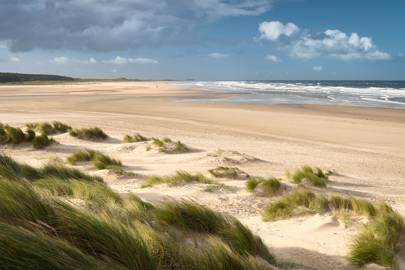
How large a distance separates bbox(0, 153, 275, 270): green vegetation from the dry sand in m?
0.84

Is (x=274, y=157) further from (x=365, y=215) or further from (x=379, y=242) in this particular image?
(x=379, y=242)

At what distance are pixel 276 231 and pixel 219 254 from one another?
2089 millimetres

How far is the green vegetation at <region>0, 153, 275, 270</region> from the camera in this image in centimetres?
240

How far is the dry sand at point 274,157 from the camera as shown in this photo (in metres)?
4.98

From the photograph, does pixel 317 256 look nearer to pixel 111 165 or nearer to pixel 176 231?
pixel 176 231

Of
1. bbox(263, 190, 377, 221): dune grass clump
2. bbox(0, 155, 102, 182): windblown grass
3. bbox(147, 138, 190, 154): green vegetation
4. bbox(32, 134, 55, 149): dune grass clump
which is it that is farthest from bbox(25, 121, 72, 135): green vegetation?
bbox(263, 190, 377, 221): dune grass clump

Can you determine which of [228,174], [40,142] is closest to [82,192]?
[228,174]

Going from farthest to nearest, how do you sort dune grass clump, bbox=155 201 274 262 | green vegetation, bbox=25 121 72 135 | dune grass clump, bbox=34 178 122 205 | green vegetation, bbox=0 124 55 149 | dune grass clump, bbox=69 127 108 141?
green vegetation, bbox=25 121 72 135 < dune grass clump, bbox=69 127 108 141 < green vegetation, bbox=0 124 55 149 < dune grass clump, bbox=34 178 122 205 < dune grass clump, bbox=155 201 274 262

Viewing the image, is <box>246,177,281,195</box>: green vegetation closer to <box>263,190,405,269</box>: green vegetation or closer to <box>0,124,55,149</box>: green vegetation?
<box>263,190,405,269</box>: green vegetation

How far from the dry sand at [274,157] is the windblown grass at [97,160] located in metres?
0.43

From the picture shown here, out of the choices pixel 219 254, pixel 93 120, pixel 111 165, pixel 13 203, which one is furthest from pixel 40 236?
pixel 93 120

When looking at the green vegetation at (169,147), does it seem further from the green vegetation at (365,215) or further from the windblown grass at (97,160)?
the green vegetation at (365,215)

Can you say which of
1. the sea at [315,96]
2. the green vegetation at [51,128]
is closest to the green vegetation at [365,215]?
the green vegetation at [51,128]

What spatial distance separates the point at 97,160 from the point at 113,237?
20.7 feet
